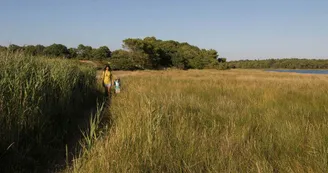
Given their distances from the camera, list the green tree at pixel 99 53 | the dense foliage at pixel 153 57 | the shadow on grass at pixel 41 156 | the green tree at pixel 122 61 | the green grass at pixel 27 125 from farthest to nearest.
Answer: the green tree at pixel 99 53 → the dense foliage at pixel 153 57 → the green tree at pixel 122 61 → the green grass at pixel 27 125 → the shadow on grass at pixel 41 156

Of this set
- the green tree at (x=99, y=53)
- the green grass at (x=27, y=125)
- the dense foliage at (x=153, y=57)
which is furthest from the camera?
the green tree at (x=99, y=53)

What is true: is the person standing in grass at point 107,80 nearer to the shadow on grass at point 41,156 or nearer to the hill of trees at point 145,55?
the shadow on grass at point 41,156

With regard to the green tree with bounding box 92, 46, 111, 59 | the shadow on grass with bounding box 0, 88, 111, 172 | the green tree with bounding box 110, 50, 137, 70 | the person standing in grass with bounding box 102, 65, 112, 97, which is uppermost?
the green tree with bounding box 92, 46, 111, 59

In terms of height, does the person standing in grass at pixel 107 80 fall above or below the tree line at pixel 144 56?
below

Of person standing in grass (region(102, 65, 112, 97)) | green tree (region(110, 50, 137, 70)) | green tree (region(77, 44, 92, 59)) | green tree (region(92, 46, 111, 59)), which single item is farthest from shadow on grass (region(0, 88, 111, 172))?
green tree (region(77, 44, 92, 59))

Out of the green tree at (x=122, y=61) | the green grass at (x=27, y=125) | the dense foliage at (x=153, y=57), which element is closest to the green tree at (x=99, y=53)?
the dense foliage at (x=153, y=57)

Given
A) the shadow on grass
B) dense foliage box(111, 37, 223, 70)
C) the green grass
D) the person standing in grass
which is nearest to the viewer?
the shadow on grass

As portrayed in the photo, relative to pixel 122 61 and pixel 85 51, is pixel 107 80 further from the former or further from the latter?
pixel 85 51

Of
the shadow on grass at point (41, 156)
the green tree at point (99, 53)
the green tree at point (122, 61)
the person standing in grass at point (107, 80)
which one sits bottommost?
the shadow on grass at point (41, 156)

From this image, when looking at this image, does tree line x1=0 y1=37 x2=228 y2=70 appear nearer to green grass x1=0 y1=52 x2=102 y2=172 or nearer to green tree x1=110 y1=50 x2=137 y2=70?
green tree x1=110 y1=50 x2=137 y2=70

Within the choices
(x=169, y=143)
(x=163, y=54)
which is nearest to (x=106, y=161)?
(x=169, y=143)

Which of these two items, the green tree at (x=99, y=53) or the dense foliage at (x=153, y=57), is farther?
the green tree at (x=99, y=53)

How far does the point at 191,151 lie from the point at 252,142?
3.21ft

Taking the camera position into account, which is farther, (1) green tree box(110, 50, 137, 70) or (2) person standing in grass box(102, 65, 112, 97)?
(1) green tree box(110, 50, 137, 70)
